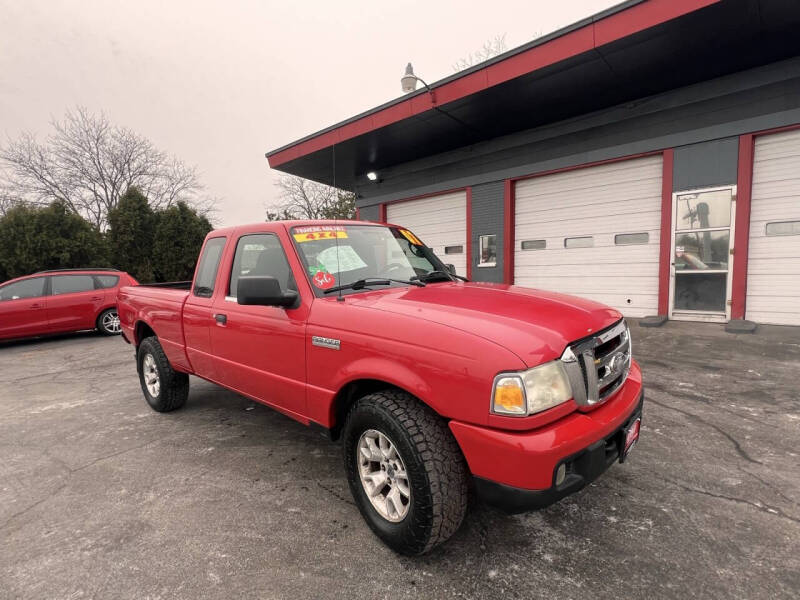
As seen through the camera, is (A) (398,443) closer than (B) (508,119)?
Yes

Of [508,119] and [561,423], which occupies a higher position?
[508,119]

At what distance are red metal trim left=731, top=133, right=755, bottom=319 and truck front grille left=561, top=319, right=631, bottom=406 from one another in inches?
251

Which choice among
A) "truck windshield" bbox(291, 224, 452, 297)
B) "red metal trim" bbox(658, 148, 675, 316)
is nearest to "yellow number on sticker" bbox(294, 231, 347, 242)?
"truck windshield" bbox(291, 224, 452, 297)

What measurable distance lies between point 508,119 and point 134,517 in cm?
908

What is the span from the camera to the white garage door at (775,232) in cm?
667

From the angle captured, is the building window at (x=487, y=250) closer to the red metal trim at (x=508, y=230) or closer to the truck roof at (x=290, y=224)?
the red metal trim at (x=508, y=230)

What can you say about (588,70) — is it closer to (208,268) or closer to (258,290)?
(208,268)

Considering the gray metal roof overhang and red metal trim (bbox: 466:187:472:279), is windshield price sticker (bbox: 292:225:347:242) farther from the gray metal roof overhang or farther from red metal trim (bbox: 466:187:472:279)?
red metal trim (bbox: 466:187:472:279)

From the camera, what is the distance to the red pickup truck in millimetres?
1758

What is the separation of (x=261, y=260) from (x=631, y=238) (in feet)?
25.4

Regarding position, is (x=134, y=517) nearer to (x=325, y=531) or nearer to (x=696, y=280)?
(x=325, y=531)

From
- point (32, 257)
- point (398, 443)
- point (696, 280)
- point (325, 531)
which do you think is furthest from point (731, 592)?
point (32, 257)

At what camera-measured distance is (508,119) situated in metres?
8.80

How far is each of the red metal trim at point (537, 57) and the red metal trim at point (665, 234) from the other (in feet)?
8.84
